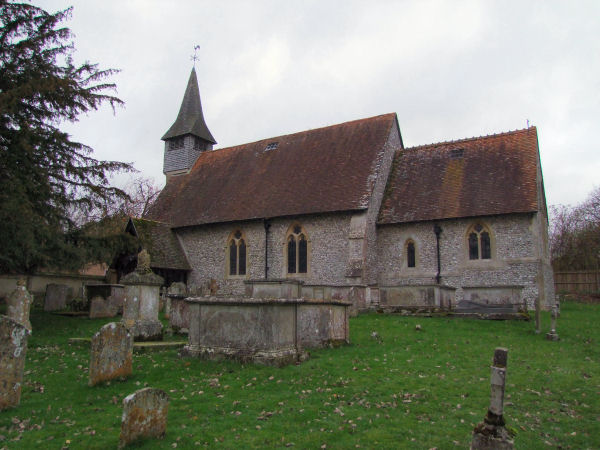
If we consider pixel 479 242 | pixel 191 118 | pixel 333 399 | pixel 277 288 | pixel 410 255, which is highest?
pixel 191 118

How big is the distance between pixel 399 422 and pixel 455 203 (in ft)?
51.3

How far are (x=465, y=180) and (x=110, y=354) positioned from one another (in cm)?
1738

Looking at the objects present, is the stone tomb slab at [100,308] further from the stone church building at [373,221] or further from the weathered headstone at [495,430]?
the weathered headstone at [495,430]

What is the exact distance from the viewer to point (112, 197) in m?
15.2

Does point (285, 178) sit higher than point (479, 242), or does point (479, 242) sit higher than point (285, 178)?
point (285, 178)

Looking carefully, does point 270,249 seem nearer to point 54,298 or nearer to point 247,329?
point 54,298

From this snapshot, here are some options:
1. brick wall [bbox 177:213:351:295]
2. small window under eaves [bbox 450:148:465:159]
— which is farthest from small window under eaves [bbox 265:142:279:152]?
small window under eaves [bbox 450:148:465:159]

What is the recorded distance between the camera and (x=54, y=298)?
18.8 metres

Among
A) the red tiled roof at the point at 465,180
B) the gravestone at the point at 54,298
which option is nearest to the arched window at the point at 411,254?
the red tiled roof at the point at 465,180

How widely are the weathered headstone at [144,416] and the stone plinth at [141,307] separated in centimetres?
625

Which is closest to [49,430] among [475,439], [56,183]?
[475,439]

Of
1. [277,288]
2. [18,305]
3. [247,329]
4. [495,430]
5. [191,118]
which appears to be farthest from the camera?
[191,118]

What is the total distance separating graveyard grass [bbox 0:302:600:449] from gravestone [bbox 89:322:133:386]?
0.20 meters

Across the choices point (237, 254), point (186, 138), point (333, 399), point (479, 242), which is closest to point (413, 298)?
point (479, 242)
